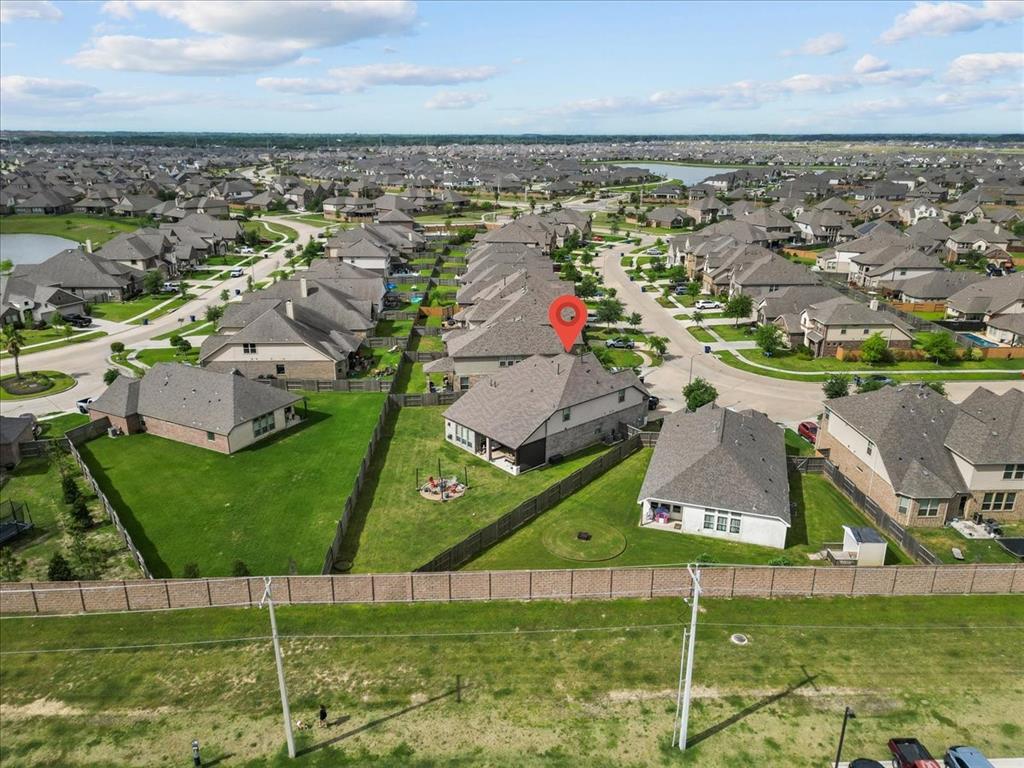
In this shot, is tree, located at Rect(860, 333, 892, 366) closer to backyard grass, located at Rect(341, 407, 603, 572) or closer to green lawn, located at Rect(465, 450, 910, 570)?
green lawn, located at Rect(465, 450, 910, 570)

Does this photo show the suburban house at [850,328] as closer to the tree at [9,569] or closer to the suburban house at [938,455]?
the suburban house at [938,455]

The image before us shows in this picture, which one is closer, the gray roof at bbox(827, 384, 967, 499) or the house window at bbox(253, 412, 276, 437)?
the gray roof at bbox(827, 384, 967, 499)

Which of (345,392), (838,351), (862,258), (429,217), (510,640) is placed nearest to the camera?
(510,640)

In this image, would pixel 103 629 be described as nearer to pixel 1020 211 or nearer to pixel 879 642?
pixel 879 642

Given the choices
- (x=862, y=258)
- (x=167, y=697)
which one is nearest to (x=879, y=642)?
(x=167, y=697)

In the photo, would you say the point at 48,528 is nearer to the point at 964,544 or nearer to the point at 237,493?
the point at 237,493

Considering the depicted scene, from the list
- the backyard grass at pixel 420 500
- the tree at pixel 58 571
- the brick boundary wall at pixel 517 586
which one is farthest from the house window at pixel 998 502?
the tree at pixel 58 571

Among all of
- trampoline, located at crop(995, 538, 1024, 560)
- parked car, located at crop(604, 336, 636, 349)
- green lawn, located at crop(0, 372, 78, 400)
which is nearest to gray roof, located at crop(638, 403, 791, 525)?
trampoline, located at crop(995, 538, 1024, 560)

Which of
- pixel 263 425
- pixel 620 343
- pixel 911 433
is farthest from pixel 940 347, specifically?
pixel 263 425
